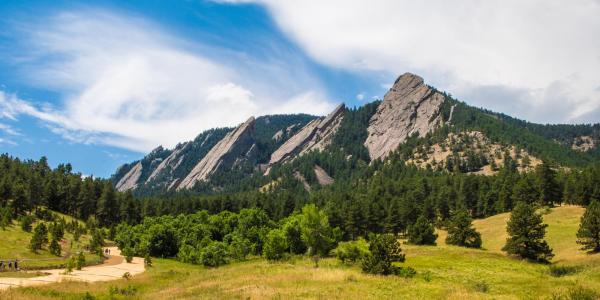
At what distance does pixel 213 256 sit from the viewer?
257ft

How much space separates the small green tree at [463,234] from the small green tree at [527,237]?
48.5ft

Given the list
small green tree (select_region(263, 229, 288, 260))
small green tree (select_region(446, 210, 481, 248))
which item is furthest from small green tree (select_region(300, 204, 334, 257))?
small green tree (select_region(446, 210, 481, 248))

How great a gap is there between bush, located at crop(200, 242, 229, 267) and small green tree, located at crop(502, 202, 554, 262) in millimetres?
49265

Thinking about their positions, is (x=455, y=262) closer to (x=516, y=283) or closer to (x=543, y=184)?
(x=516, y=283)

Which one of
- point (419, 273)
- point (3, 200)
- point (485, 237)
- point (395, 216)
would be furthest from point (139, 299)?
point (3, 200)

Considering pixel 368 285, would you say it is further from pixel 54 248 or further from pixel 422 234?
pixel 54 248

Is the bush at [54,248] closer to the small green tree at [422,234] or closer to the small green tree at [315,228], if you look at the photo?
the small green tree at [315,228]

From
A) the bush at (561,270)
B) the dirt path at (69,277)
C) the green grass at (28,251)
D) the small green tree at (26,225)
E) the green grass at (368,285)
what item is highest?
the small green tree at (26,225)

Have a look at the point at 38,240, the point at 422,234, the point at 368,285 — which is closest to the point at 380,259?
the point at 368,285

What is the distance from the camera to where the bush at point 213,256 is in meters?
77.8

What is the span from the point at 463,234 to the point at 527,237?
1874 centimetres

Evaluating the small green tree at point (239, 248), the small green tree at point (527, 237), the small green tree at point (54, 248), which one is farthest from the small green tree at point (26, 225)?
the small green tree at point (527, 237)

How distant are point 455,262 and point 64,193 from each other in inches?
5075

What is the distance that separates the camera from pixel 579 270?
5184 cm
